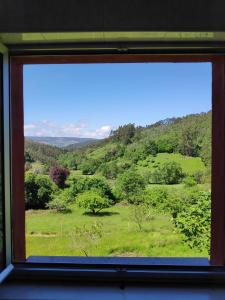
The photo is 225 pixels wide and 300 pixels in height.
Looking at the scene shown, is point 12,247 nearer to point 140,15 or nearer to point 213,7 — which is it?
point 140,15

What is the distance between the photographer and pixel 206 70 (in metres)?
1.61

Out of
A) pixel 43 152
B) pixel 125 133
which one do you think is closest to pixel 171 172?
pixel 125 133

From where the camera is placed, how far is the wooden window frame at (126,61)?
1609 millimetres

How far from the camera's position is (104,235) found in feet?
5.43

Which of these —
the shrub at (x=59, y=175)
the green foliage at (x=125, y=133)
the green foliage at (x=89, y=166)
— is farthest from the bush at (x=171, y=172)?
the shrub at (x=59, y=175)

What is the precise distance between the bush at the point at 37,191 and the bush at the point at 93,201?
0.51 feet

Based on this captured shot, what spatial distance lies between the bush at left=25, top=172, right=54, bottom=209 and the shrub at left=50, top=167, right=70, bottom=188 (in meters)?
0.03

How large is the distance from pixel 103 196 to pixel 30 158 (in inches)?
15.7

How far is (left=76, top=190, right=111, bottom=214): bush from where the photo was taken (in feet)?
5.43

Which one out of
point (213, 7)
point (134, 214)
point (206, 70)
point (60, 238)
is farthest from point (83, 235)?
point (213, 7)

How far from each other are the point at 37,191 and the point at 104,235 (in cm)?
39

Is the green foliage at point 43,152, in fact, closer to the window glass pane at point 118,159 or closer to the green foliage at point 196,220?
the window glass pane at point 118,159

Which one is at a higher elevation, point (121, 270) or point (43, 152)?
point (43, 152)

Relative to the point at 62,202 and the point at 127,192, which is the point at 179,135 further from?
the point at 62,202
